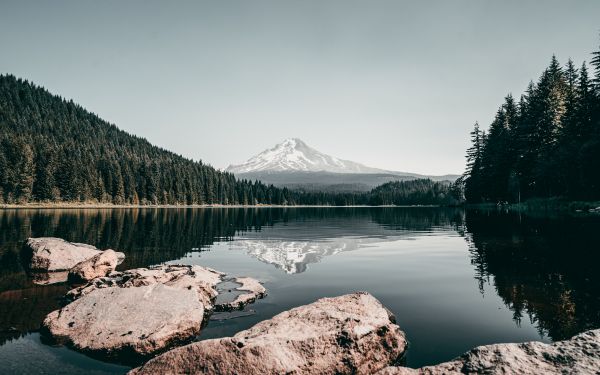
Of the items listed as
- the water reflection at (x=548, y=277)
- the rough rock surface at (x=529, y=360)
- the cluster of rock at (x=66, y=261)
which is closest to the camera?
the rough rock surface at (x=529, y=360)

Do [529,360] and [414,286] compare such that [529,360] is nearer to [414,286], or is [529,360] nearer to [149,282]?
[414,286]

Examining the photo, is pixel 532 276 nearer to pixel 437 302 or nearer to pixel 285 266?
pixel 437 302

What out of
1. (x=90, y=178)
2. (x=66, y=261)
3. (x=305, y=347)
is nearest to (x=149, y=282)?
(x=305, y=347)

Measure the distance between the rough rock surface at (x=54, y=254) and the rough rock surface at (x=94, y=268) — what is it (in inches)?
145

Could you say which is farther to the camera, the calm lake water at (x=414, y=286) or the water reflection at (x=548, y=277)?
the water reflection at (x=548, y=277)

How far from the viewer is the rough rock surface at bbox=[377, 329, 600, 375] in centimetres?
627

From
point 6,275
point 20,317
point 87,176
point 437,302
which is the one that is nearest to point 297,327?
point 437,302

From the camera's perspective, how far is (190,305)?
1120cm

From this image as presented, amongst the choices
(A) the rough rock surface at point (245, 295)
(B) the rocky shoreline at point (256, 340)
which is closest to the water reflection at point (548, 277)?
(B) the rocky shoreline at point (256, 340)

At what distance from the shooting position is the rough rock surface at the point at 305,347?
22.1 feet

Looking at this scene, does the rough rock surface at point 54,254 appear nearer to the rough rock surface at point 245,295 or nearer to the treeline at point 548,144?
the rough rock surface at point 245,295

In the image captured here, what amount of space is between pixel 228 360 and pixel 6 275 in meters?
18.2

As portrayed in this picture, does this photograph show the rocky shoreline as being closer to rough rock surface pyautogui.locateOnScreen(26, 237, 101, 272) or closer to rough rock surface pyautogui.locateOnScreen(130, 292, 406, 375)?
rough rock surface pyautogui.locateOnScreen(130, 292, 406, 375)

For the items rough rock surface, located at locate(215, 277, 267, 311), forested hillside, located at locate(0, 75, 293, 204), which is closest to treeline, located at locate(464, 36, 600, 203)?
rough rock surface, located at locate(215, 277, 267, 311)
